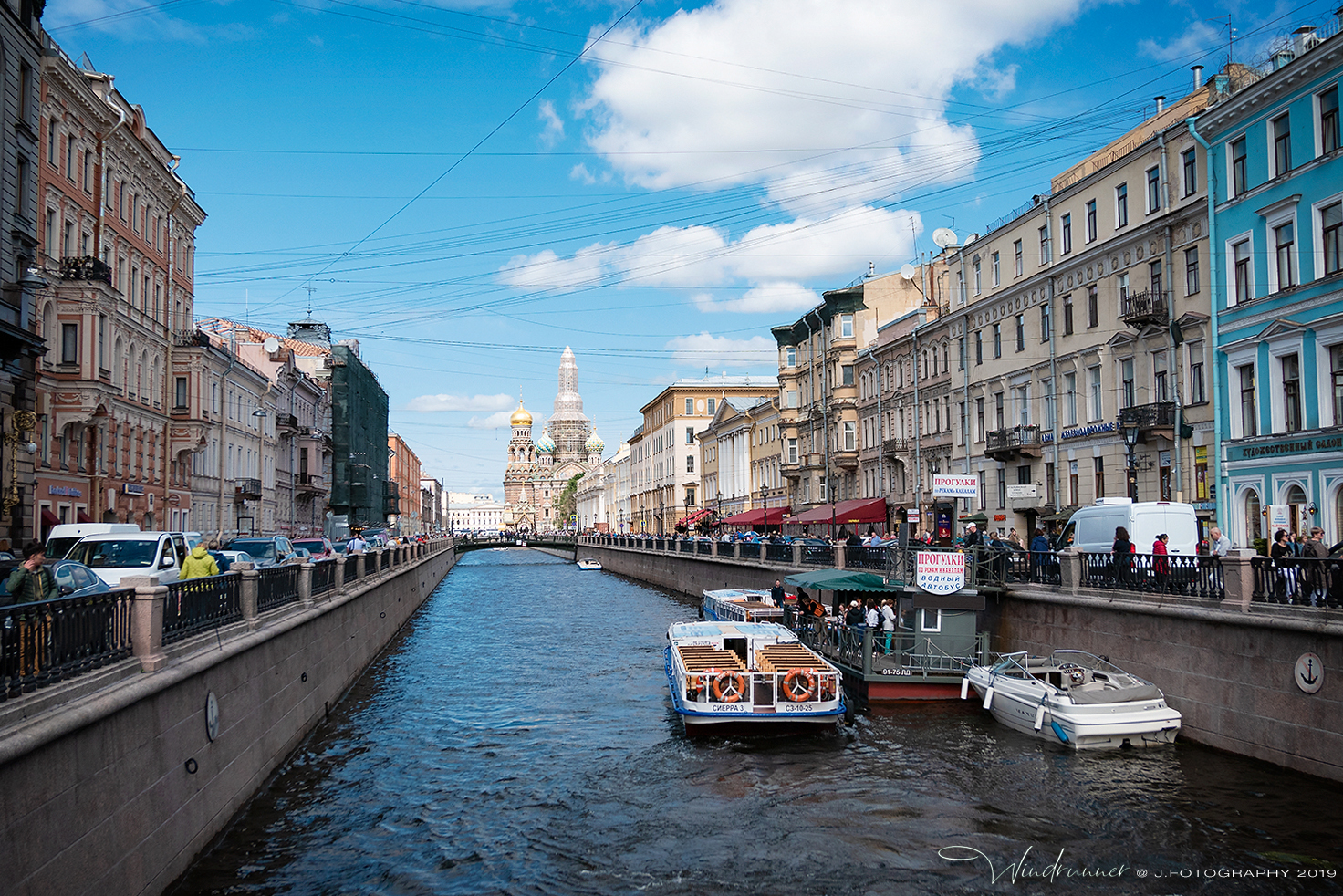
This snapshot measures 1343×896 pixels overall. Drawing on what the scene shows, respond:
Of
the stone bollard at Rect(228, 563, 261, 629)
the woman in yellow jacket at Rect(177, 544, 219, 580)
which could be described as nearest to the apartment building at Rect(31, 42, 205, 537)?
the woman in yellow jacket at Rect(177, 544, 219, 580)

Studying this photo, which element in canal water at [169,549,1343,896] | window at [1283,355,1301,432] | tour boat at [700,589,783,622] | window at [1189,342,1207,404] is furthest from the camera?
window at [1189,342,1207,404]

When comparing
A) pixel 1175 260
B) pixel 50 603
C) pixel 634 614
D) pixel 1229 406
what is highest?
pixel 1175 260

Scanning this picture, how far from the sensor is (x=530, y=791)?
56.2 ft

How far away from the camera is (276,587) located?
64.4ft

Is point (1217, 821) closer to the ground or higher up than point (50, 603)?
closer to the ground

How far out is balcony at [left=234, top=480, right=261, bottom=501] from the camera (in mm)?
56500

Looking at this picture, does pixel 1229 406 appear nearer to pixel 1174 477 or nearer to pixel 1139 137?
pixel 1174 477

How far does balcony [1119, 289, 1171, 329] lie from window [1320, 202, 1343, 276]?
5972 mm

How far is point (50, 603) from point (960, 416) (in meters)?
41.0

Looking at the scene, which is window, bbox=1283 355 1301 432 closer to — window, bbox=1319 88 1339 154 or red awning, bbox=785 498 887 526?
window, bbox=1319 88 1339 154

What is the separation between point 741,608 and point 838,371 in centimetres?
3197

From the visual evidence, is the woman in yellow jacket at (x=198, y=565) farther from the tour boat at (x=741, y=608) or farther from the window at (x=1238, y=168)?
the window at (x=1238, y=168)

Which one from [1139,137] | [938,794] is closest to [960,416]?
[1139,137]

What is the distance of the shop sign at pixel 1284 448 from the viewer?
1034 inches
